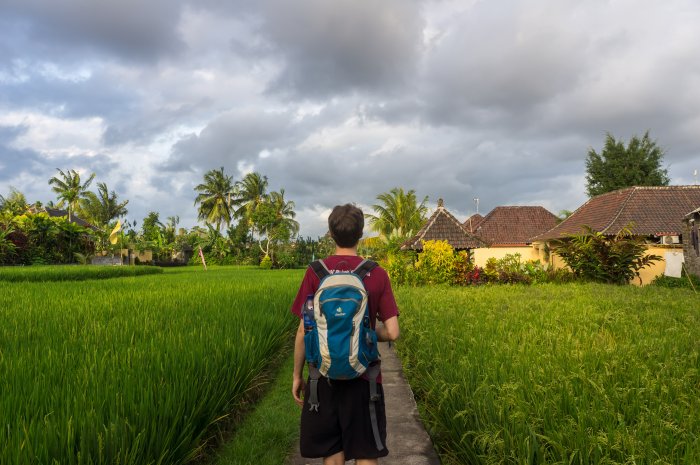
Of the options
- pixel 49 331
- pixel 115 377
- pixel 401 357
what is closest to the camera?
pixel 115 377

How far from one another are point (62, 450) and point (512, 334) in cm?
441

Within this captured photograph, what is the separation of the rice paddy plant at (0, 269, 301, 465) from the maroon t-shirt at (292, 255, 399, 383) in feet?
3.73

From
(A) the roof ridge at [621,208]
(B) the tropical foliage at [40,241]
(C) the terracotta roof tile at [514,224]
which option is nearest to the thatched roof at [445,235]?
(A) the roof ridge at [621,208]

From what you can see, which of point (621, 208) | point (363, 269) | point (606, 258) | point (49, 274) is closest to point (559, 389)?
point (363, 269)

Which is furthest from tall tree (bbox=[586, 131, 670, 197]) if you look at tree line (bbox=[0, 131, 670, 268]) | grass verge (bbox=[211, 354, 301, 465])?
grass verge (bbox=[211, 354, 301, 465])

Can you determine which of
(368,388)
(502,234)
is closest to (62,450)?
(368,388)

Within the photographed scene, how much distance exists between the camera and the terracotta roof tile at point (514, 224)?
30.4 m

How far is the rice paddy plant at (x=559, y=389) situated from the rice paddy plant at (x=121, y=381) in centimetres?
168

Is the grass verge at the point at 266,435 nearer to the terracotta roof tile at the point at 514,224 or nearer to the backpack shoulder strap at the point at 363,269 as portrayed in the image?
the backpack shoulder strap at the point at 363,269

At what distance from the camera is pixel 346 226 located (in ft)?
6.75

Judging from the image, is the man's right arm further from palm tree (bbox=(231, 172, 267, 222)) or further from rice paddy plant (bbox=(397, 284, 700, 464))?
palm tree (bbox=(231, 172, 267, 222))

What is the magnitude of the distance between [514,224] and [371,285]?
103ft

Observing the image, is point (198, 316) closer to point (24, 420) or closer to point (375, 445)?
point (24, 420)

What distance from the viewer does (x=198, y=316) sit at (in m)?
6.07
